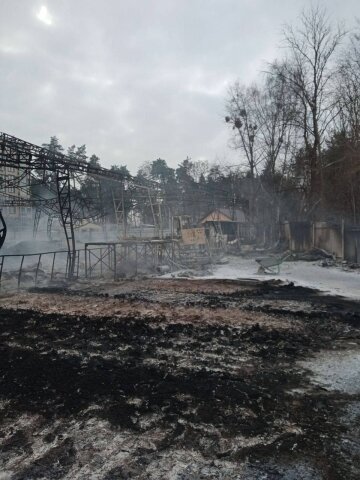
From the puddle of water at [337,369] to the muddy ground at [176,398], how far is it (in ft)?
0.20

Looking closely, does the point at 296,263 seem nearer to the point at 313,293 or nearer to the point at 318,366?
the point at 313,293

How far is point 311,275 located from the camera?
14547mm

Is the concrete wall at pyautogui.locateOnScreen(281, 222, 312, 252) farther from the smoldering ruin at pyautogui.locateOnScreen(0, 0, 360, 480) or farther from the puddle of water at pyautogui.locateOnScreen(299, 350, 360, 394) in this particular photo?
the puddle of water at pyautogui.locateOnScreen(299, 350, 360, 394)

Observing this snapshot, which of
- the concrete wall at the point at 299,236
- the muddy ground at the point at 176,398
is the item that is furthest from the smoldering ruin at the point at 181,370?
the concrete wall at the point at 299,236

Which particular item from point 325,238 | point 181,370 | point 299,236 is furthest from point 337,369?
point 299,236

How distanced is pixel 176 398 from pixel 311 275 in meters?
11.9

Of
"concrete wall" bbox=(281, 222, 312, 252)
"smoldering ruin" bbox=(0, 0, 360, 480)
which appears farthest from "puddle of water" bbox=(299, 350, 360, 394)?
"concrete wall" bbox=(281, 222, 312, 252)

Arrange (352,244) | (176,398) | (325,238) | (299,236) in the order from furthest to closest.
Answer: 1. (299,236)
2. (325,238)
3. (352,244)
4. (176,398)

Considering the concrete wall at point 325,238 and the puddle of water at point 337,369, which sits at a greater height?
the concrete wall at point 325,238

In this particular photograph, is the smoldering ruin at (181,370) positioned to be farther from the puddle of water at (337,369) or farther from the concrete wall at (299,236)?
the concrete wall at (299,236)

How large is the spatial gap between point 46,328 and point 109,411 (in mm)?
4089

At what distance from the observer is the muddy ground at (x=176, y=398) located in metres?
2.90

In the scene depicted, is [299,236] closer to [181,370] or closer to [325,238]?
[325,238]

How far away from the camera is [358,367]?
16.4 ft
